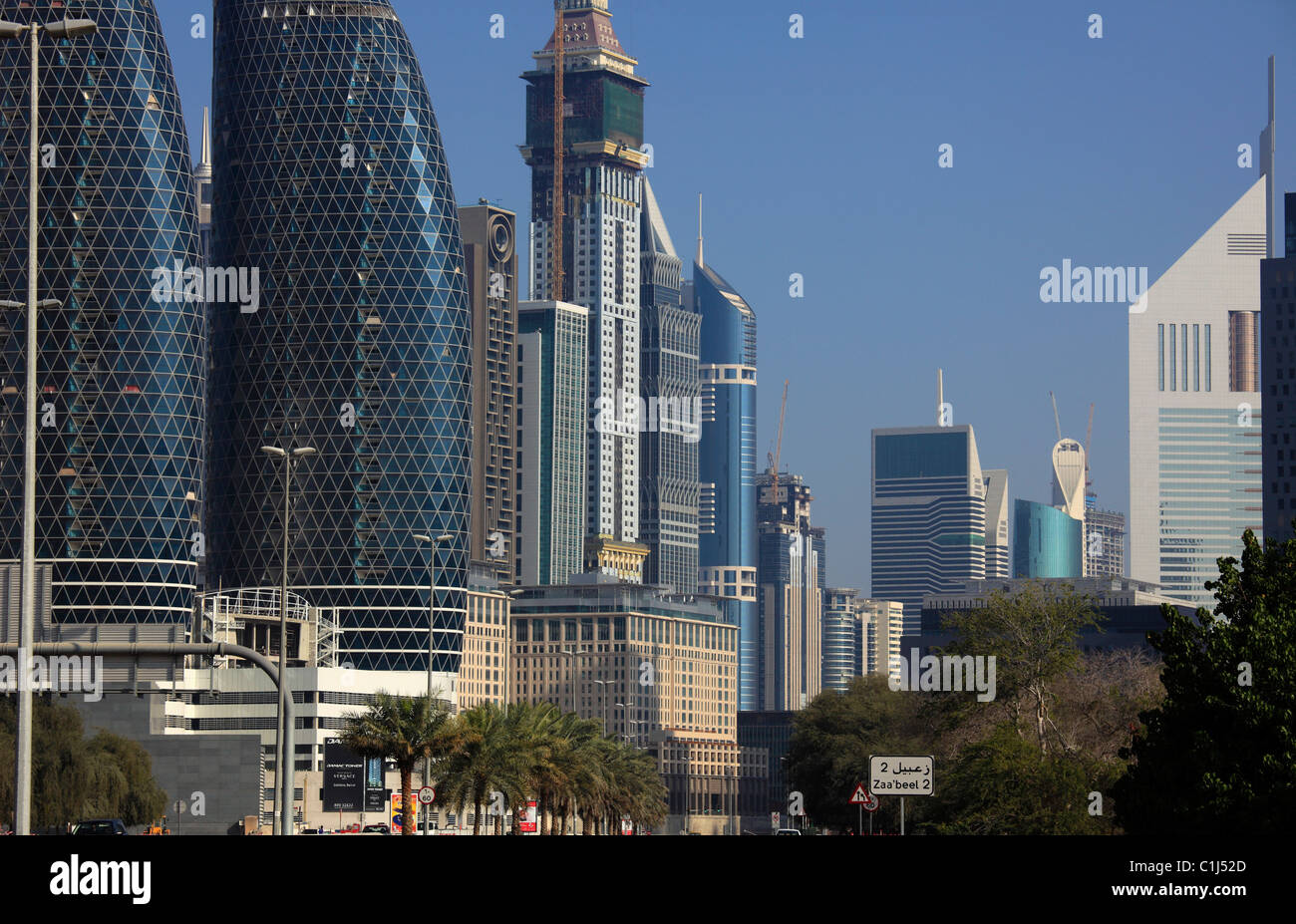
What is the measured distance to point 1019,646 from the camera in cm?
7512

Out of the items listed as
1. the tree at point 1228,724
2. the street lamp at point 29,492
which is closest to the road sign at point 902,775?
the tree at point 1228,724

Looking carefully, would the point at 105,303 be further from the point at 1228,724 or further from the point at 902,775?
the point at 1228,724

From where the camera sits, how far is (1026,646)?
74.7 m

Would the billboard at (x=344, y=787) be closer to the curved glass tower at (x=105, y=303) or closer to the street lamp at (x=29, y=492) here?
the street lamp at (x=29, y=492)

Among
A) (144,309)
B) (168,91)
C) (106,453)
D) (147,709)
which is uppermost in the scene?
(168,91)

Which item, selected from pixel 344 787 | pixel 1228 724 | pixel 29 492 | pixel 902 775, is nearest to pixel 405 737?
pixel 344 787

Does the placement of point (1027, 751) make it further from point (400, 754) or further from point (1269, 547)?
point (400, 754)

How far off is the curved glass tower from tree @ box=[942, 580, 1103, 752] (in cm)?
13547

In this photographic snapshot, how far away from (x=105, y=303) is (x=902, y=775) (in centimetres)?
16414

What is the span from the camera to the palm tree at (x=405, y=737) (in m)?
74.6

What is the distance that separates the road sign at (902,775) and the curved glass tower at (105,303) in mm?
161775
